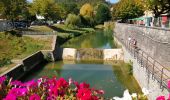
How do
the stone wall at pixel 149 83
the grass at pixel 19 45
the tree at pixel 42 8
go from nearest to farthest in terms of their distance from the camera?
the stone wall at pixel 149 83
the grass at pixel 19 45
the tree at pixel 42 8

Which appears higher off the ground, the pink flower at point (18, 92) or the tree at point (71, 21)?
the pink flower at point (18, 92)

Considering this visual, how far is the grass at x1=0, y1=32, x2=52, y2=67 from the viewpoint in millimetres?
32150

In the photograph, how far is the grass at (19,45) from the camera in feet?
105

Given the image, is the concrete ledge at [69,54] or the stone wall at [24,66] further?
the concrete ledge at [69,54]

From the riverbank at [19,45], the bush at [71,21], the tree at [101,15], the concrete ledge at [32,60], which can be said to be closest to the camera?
the concrete ledge at [32,60]

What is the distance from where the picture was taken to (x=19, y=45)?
35969mm

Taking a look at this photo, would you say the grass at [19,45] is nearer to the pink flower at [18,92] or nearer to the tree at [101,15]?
the pink flower at [18,92]

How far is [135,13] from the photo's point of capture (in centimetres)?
7425

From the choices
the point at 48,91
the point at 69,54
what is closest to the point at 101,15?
the point at 69,54

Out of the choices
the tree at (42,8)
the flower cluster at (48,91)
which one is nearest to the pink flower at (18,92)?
the flower cluster at (48,91)

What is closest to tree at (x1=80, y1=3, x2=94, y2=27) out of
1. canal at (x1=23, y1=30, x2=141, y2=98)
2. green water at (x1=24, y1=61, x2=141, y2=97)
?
canal at (x1=23, y1=30, x2=141, y2=98)

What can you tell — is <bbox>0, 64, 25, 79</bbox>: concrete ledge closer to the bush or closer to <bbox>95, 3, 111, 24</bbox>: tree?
the bush

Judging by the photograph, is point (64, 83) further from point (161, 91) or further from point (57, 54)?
point (57, 54)

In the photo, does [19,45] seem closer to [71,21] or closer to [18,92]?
[18,92]
